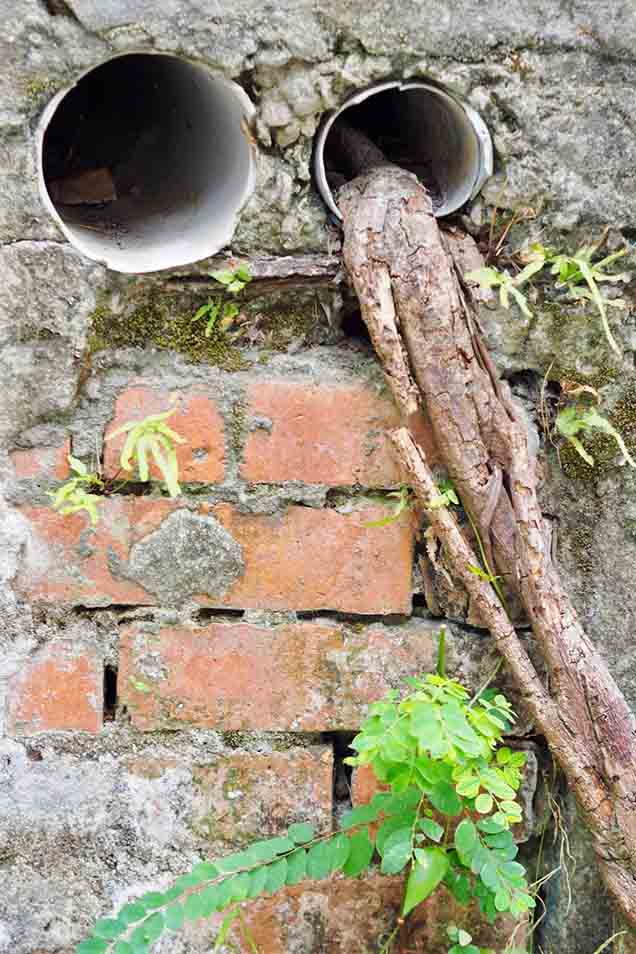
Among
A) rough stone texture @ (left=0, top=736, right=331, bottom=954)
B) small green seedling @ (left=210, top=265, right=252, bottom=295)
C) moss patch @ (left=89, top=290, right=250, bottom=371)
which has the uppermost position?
small green seedling @ (left=210, top=265, right=252, bottom=295)

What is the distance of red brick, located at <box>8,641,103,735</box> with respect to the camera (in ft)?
3.50

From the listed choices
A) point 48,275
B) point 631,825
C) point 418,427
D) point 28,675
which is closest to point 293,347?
point 418,427

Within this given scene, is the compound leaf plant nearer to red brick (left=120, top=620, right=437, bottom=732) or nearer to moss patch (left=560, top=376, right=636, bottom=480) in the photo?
red brick (left=120, top=620, right=437, bottom=732)

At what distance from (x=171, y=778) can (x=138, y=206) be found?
738 millimetres

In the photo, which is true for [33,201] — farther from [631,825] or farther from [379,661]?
[631,825]

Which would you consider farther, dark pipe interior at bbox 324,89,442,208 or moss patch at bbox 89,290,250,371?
dark pipe interior at bbox 324,89,442,208

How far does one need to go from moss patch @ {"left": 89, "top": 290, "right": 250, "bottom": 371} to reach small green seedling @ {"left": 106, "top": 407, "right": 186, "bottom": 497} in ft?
0.26

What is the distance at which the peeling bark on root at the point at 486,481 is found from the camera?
999mm

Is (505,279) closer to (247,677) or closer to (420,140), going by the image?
(420,140)

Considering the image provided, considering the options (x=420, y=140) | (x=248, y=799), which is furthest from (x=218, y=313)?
(x=248, y=799)

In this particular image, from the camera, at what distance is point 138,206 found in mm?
1282

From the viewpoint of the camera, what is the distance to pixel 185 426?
3.46 ft

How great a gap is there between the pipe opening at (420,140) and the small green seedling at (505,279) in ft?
0.31

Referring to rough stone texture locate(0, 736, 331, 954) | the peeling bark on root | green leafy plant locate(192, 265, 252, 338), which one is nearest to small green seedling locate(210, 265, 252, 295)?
green leafy plant locate(192, 265, 252, 338)
